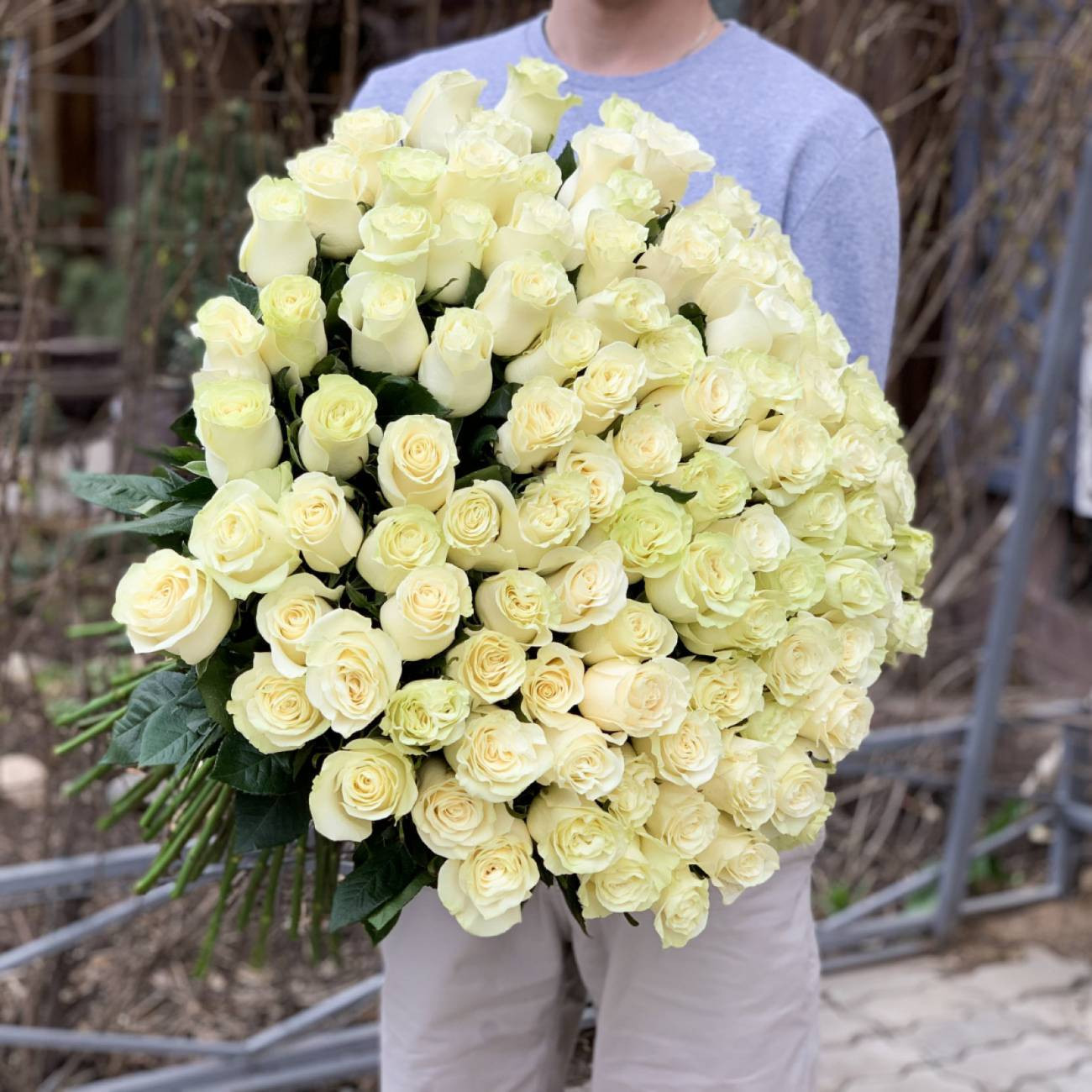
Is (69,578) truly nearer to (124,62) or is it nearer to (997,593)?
(997,593)

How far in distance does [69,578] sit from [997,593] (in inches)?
80.8

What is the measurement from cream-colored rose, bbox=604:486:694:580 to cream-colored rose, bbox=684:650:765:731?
0.10m

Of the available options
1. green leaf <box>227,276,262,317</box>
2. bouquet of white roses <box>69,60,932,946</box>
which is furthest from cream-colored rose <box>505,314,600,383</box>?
green leaf <box>227,276,262,317</box>

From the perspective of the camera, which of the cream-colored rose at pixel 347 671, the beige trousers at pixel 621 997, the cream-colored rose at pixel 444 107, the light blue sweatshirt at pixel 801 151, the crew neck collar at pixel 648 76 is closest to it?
the cream-colored rose at pixel 347 671

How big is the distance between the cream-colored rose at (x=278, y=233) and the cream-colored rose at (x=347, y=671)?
12.4 inches

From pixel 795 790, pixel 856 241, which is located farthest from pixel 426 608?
pixel 856 241

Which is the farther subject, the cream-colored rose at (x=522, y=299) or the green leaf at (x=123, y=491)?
the green leaf at (x=123, y=491)

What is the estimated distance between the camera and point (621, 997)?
1.35 m

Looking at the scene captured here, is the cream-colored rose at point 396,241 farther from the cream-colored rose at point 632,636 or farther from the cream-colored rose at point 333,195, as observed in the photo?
the cream-colored rose at point 632,636

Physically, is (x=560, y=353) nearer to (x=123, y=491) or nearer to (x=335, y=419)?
(x=335, y=419)

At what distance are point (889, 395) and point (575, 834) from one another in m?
3.01

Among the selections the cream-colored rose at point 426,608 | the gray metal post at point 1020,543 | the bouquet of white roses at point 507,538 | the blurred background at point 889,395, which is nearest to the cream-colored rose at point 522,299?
the bouquet of white roses at point 507,538

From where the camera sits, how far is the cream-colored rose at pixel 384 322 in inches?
39.8

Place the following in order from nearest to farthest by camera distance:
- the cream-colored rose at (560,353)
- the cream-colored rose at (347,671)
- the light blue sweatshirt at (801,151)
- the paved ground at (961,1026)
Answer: the cream-colored rose at (347,671) → the cream-colored rose at (560,353) → the light blue sweatshirt at (801,151) → the paved ground at (961,1026)
